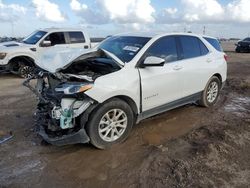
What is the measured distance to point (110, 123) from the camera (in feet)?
15.3

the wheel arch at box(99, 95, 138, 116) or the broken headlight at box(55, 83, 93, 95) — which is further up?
the broken headlight at box(55, 83, 93, 95)

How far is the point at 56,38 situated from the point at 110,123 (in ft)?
27.1

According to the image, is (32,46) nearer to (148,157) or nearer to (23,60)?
(23,60)

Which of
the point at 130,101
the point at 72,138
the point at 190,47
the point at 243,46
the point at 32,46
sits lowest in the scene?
the point at 243,46

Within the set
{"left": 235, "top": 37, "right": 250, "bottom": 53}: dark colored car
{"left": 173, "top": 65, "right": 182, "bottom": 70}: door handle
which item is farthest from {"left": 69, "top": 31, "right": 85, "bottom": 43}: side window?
{"left": 235, "top": 37, "right": 250, "bottom": 53}: dark colored car

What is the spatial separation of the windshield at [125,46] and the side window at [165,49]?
0.19 m

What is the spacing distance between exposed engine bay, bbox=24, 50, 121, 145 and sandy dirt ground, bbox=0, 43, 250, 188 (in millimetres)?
364

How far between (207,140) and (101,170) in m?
1.99

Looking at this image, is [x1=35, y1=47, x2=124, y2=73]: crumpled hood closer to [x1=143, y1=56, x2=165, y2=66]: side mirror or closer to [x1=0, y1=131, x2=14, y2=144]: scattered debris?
[x1=143, y1=56, x2=165, y2=66]: side mirror

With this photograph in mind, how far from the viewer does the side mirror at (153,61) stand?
15.9 feet

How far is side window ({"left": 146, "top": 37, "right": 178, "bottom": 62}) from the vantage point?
537 cm

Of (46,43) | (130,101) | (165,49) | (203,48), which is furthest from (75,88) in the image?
(46,43)

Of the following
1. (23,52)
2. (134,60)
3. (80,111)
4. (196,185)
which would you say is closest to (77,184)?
(80,111)

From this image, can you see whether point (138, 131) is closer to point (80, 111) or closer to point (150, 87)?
point (150, 87)
